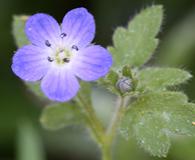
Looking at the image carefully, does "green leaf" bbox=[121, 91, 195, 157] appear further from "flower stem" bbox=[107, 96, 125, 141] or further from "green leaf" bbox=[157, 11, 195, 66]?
"green leaf" bbox=[157, 11, 195, 66]

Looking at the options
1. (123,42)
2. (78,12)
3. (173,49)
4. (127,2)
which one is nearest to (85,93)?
(123,42)

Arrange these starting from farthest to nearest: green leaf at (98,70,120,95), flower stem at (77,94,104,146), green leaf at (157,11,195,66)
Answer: green leaf at (157,11,195,66)
flower stem at (77,94,104,146)
green leaf at (98,70,120,95)

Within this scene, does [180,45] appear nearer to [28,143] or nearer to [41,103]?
[41,103]

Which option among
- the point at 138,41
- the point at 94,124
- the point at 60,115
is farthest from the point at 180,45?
the point at 94,124

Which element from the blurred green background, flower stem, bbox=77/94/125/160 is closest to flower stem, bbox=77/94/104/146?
flower stem, bbox=77/94/125/160

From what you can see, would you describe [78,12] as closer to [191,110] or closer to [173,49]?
[191,110]
